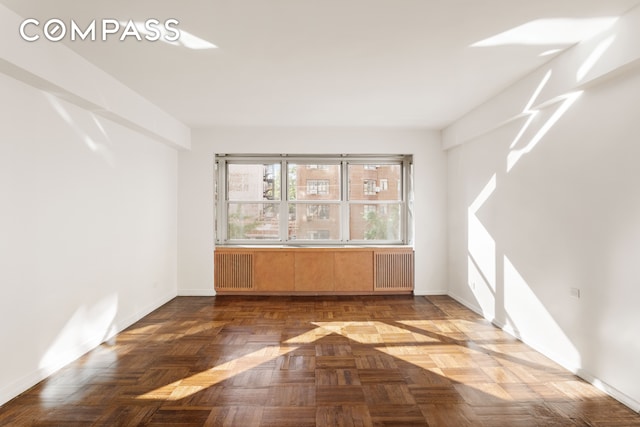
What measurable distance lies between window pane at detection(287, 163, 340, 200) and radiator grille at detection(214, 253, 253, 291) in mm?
1329

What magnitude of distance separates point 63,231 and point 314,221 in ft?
12.7

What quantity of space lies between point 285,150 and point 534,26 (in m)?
4.05

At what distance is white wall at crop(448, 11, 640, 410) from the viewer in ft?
8.88

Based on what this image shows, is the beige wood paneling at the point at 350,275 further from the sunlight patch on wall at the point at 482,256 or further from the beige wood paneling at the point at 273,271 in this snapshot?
the sunlight patch on wall at the point at 482,256

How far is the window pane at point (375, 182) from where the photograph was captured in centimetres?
662

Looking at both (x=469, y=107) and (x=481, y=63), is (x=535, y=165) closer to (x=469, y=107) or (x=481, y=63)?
(x=481, y=63)

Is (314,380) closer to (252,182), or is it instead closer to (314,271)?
(314,271)

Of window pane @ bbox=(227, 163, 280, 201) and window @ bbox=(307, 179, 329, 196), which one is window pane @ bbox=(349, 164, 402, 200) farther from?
window pane @ bbox=(227, 163, 280, 201)

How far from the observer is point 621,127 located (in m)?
2.77

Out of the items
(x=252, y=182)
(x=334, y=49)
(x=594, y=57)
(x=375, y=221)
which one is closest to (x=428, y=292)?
(x=375, y=221)

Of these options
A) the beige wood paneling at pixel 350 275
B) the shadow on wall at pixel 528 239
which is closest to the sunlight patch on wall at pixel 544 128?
the shadow on wall at pixel 528 239

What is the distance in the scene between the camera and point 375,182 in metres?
6.64

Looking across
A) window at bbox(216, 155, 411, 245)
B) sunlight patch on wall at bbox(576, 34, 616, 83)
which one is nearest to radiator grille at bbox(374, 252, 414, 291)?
window at bbox(216, 155, 411, 245)

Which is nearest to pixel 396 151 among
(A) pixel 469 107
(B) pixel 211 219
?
(A) pixel 469 107
